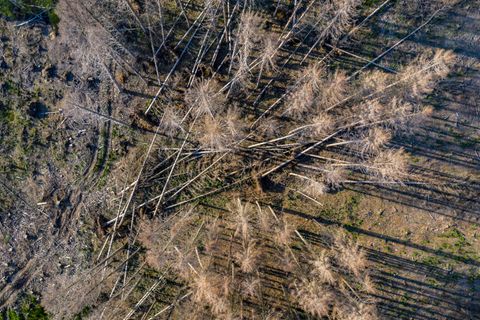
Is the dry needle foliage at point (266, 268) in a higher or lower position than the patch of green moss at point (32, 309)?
higher

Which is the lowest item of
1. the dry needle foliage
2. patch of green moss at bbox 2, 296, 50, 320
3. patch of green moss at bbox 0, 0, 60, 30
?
patch of green moss at bbox 2, 296, 50, 320

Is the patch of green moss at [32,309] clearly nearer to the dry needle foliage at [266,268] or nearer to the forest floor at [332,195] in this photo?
the forest floor at [332,195]

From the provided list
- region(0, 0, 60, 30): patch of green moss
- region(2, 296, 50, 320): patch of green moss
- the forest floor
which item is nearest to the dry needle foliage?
the forest floor

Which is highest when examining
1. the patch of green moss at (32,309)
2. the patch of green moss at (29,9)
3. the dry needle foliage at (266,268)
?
the patch of green moss at (29,9)

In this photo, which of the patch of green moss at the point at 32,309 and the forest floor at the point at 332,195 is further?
the patch of green moss at the point at 32,309

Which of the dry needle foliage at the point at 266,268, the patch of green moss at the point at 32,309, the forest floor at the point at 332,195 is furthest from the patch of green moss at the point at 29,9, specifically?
the patch of green moss at the point at 32,309

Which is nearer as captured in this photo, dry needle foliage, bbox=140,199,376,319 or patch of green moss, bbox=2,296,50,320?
dry needle foliage, bbox=140,199,376,319

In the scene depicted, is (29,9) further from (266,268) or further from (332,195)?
(332,195)

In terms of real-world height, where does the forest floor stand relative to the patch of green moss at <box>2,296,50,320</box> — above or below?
above

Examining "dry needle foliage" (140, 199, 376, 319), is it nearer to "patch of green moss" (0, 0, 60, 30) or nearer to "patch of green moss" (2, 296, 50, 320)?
"patch of green moss" (2, 296, 50, 320)

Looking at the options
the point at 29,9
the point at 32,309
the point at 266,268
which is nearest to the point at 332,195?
the point at 266,268

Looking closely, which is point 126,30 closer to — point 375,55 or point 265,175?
point 265,175
